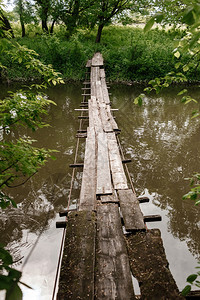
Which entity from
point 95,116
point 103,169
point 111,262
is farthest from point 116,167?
point 95,116

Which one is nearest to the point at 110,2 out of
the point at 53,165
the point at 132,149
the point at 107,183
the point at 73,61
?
the point at 73,61

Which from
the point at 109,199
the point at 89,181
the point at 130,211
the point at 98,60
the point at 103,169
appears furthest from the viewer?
the point at 98,60

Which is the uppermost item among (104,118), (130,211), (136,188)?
(104,118)

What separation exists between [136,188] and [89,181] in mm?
1838

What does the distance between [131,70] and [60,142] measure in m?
9.06

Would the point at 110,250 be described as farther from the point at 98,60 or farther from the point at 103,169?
→ the point at 98,60

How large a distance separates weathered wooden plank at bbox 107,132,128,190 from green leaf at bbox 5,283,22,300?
252 cm

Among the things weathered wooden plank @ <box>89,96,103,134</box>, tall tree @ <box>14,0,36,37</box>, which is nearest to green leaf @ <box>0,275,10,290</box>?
weathered wooden plank @ <box>89,96,103,134</box>

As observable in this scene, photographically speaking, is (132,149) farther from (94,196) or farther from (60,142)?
(94,196)

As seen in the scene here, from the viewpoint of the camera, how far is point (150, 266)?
192cm

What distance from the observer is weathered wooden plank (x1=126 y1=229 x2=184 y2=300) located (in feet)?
5.64

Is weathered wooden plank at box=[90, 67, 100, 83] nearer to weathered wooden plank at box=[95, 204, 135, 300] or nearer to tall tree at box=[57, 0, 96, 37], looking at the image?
weathered wooden plank at box=[95, 204, 135, 300]

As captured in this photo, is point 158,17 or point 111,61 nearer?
point 158,17

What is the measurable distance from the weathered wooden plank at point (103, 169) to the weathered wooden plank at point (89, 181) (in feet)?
0.26
